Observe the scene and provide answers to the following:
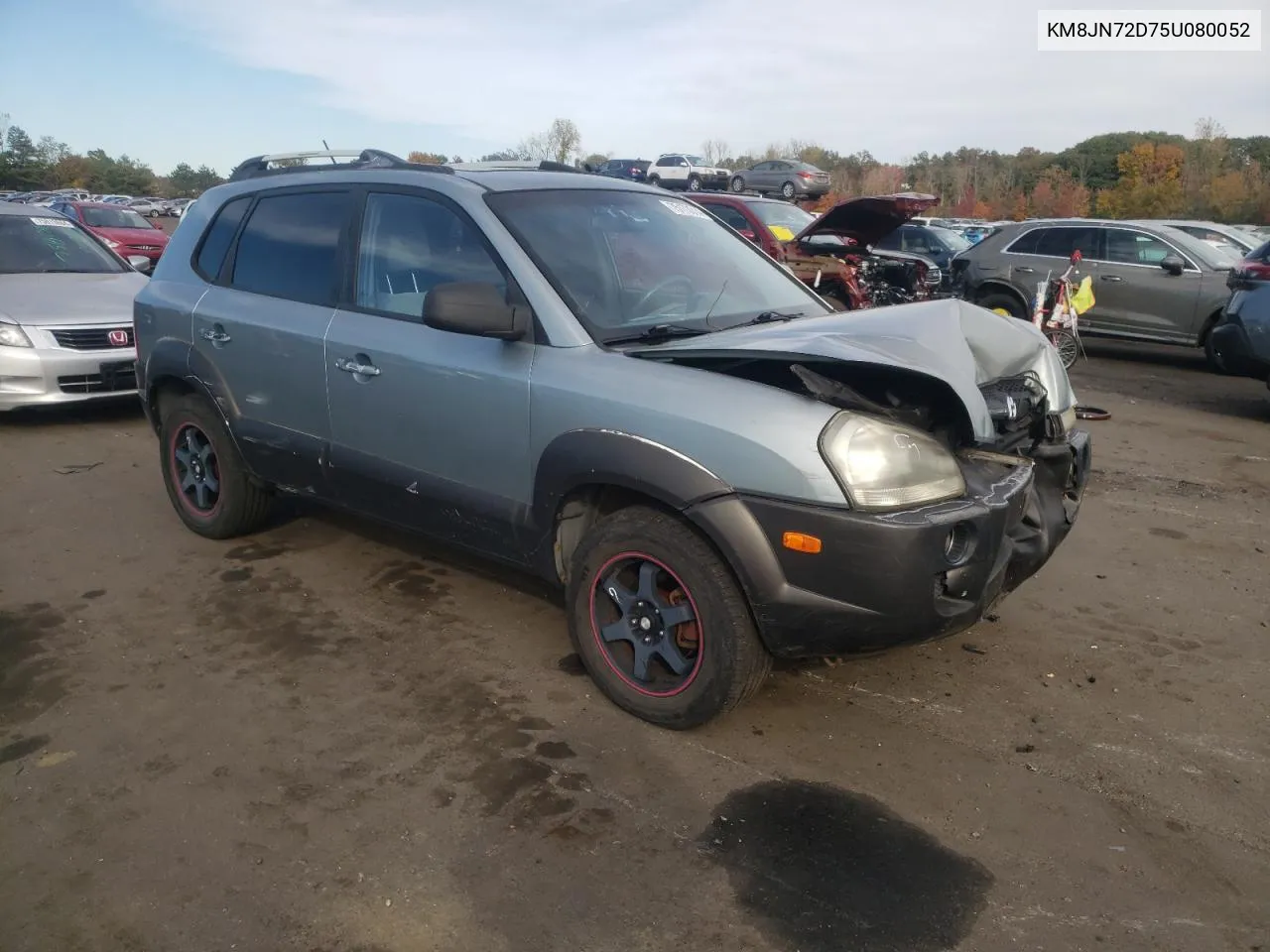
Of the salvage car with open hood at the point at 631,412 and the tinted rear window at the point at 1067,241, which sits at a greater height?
the tinted rear window at the point at 1067,241

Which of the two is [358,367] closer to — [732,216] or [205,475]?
[205,475]

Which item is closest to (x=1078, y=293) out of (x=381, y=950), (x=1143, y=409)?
(x=1143, y=409)

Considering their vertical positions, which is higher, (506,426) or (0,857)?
(506,426)

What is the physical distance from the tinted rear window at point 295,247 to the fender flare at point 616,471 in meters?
1.50

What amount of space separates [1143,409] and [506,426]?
7.85 metres

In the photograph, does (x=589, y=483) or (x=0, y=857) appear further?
(x=589, y=483)

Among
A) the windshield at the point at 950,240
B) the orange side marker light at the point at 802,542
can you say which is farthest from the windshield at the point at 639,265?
the windshield at the point at 950,240

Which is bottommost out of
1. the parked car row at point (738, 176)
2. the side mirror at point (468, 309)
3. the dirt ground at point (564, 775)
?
the dirt ground at point (564, 775)

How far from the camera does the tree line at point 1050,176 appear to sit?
45219 millimetres

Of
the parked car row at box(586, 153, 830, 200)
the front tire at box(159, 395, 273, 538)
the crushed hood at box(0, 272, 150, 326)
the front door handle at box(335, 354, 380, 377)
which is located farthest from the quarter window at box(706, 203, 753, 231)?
the parked car row at box(586, 153, 830, 200)

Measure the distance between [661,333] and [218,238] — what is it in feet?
8.84

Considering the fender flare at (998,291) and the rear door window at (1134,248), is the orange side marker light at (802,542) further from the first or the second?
the rear door window at (1134,248)

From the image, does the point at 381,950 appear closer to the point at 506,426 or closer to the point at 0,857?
the point at 0,857

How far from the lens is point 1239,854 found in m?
2.81
